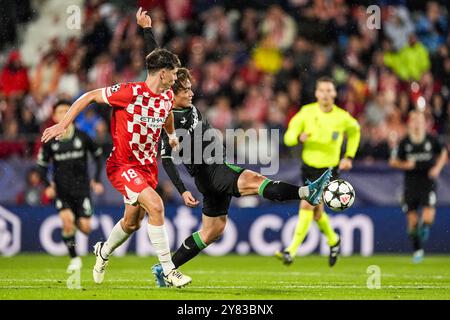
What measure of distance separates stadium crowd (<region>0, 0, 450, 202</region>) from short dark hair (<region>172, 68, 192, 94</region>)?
7.35 m

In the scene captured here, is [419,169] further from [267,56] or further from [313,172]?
[267,56]

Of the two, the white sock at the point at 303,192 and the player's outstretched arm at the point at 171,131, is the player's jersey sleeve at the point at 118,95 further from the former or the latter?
the white sock at the point at 303,192

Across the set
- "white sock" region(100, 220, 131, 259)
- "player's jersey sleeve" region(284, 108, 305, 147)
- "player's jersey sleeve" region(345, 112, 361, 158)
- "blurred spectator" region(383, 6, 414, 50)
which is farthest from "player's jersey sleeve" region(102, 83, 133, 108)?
"blurred spectator" region(383, 6, 414, 50)

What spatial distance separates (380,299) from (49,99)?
10.4 m

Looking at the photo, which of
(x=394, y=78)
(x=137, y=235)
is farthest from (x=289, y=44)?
(x=137, y=235)

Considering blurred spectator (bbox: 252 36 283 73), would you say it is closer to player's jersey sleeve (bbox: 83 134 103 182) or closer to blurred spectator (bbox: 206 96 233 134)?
blurred spectator (bbox: 206 96 233 134)

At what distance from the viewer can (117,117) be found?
993cm

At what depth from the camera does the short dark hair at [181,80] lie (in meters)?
10.2

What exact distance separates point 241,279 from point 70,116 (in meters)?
3.36

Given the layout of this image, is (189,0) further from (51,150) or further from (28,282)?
(28,282)

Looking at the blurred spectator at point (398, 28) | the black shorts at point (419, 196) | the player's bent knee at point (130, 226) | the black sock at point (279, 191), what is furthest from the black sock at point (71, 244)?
the blurred spectator at point (398, 28)

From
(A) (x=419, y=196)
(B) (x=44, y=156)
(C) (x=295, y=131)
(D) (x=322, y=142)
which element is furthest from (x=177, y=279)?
(A) (x=419, y=196)

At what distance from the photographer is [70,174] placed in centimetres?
1417

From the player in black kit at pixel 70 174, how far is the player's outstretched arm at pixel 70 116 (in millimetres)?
4379
